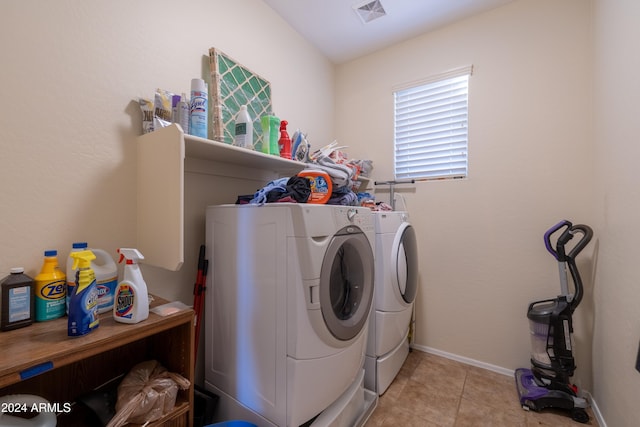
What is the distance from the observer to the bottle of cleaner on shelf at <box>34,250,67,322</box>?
0.90m

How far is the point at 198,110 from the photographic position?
1.18 m

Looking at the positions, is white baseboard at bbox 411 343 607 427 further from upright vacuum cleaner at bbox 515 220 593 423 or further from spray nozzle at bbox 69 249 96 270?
spray nozzle at bbox 69 249 96 270

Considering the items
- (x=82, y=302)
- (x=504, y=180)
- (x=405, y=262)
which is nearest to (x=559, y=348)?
(x=405, y=262)

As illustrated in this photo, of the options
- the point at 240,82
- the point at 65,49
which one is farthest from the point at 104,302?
the point at 240,82

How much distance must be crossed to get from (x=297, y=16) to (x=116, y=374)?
250cm

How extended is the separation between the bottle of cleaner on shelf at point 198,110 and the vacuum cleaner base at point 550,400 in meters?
2.31

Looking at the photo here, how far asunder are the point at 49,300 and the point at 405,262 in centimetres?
179

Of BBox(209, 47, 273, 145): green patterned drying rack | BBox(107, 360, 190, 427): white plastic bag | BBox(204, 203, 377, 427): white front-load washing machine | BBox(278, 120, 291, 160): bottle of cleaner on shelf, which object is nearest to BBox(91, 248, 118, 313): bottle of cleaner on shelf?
BBox(107, 360, 190, 427): white plastic bag

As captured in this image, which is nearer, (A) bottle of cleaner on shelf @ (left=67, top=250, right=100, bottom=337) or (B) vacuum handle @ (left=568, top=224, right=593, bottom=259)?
(A) bottle of cleaner on shelf @ (left=67, top=250, right=100, bottom=337)

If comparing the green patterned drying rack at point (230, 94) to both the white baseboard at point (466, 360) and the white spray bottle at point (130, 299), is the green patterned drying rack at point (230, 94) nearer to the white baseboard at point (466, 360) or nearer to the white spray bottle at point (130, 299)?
the white spray bottle at point (130, 299)

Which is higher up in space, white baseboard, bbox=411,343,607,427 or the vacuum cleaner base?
the vacuum cleaner base

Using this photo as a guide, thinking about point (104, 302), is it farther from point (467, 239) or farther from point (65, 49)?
point (467, 239)

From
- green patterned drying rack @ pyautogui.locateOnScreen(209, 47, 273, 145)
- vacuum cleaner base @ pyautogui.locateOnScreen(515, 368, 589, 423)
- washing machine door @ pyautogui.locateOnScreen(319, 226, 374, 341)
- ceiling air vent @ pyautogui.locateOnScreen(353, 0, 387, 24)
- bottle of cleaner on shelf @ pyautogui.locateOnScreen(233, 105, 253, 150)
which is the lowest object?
vacuum cleaner base @ pyautogui.locateOnScreen(515, 368, 589, 423)

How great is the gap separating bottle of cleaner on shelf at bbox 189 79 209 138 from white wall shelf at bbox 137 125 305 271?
0.23ft
